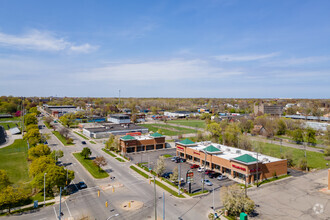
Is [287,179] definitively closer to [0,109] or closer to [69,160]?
[69,160]

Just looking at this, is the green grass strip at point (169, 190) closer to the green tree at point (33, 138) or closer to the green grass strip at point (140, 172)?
the green grass strip at point (140, 172)

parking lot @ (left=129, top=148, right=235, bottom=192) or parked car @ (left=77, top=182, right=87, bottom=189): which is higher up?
parked car @ (left=77, top=182, right=87, bottom=189)

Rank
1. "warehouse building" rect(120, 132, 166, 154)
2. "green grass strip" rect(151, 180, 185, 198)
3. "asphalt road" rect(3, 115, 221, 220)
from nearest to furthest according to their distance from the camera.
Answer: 1. "asphalt road" rect(3, 115, 221, 220)
2. "green grass strip" rect(151, 180, 185, 198)
3. "warehouse building" rect(120, 132, 166, 154)

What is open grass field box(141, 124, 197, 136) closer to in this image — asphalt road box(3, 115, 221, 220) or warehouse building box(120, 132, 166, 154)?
warehouse building box(120, 132, 166, 154)

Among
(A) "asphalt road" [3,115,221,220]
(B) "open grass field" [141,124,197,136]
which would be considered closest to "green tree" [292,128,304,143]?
(B) "open grass field" [141,124,197,136]

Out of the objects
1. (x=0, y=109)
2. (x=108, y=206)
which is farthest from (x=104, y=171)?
(x=0, y=109)

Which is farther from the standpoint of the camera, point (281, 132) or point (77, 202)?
point (281, 132)

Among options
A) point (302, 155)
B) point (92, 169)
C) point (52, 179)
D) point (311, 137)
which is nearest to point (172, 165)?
point (92, 169)

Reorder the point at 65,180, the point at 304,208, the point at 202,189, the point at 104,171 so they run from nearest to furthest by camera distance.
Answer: the point at 304,208, the point at 65,180, the point at 202,189, the point at 104,171
